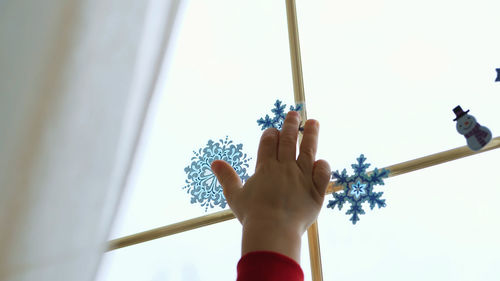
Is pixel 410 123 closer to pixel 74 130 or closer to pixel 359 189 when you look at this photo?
pixel 359 189

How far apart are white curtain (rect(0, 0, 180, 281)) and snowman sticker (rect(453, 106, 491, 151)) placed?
62cm

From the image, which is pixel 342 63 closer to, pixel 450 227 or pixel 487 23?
pixel 487 23

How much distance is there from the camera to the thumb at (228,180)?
0.79 metres

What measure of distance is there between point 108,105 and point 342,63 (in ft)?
1.70

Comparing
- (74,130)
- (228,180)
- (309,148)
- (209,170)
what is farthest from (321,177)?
(74,130)

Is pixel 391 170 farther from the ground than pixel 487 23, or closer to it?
closer to it

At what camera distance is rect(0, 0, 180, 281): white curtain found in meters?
1.05

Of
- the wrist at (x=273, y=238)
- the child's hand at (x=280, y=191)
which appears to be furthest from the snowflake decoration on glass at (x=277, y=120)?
the wrist at (x=273, y=238)

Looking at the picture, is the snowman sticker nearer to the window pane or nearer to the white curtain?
the window pane

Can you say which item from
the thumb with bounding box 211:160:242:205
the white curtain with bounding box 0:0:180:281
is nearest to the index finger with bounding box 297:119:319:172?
the thumb with bounding box 211:160:242:205

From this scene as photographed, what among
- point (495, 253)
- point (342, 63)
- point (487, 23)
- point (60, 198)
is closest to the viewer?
point (495, 253)

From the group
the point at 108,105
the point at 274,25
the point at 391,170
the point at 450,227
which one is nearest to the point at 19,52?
the point at 108,105

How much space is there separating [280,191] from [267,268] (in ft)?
0.43

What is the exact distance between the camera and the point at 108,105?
1060 mm
